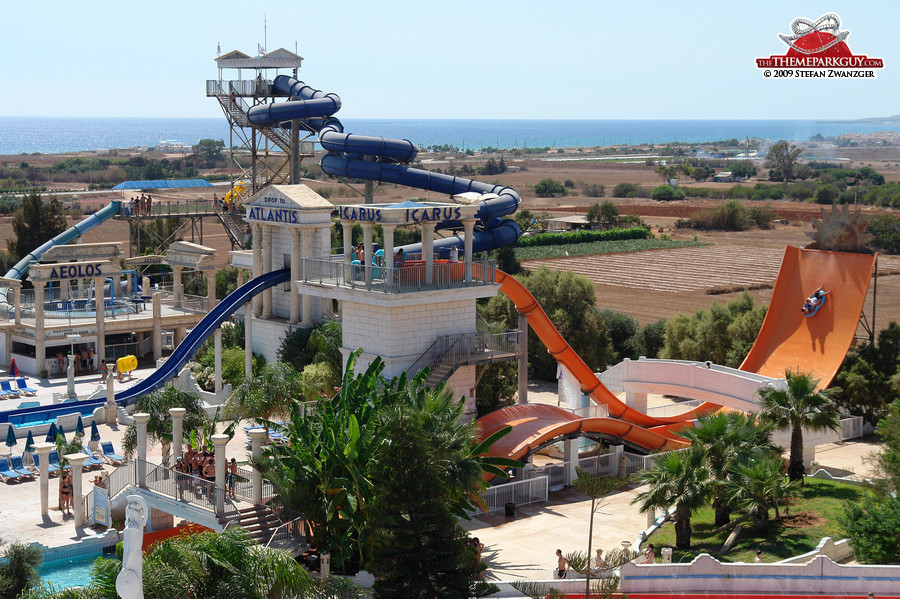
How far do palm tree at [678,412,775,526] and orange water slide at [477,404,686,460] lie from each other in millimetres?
5108

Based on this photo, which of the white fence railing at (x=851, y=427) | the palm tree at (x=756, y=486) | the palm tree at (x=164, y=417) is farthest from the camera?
the white fence railing at (x=851, y=427)

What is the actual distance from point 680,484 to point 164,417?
14.5 metres

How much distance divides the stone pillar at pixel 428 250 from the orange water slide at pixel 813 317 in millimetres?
14658

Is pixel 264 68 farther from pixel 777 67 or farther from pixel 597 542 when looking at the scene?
pixel 597 542

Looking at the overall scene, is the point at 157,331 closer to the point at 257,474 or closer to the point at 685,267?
the point at 257,474

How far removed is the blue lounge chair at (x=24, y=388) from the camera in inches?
1711

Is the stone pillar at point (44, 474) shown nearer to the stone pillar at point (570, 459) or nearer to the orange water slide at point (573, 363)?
the stone pillar at point (570, 459)

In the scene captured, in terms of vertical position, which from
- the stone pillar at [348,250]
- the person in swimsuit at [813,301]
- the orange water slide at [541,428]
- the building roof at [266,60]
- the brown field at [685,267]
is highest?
the building roof at [266,60]

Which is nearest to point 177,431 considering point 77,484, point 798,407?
point 77,484

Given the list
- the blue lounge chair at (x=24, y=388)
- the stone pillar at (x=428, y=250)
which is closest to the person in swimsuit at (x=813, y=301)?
the stone pillar at (x=428, y=250)

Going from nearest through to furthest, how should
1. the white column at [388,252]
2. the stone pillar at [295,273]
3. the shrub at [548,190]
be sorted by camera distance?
the white column at [388,252], the stone pillar at [295,273], the shrub at [548,190]

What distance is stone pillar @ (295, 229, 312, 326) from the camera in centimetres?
4362

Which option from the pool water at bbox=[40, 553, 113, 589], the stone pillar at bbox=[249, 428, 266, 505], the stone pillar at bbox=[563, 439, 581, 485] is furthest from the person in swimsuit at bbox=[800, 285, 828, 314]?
the pool water at bbox=[40, 553, 113, 589]

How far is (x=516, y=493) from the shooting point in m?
31.4
